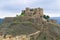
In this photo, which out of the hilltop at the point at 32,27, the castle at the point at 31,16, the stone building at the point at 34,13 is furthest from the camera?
the stone building at the point at 34,13

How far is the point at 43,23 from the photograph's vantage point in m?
36.0

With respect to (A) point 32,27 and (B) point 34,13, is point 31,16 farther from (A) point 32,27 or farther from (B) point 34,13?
(A) point 32,27

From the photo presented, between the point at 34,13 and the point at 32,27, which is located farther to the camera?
the point at 34,13

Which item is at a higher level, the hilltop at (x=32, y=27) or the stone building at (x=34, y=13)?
the stone building at (x=34, y=13)

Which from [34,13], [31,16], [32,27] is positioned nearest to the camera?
[32,27]

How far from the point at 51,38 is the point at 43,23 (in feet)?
12.0

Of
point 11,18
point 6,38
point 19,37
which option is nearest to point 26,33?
point 19,37

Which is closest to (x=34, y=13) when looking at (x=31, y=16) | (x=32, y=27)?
(x=31, y=16)

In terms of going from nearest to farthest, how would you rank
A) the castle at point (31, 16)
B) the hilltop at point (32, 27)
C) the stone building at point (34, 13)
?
the hilltop at point (32, 27), the castle at point (31, 16), the stone building at point (34, 13)

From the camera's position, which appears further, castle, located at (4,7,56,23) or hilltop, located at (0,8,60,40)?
castle, located at (4,7,56,23)

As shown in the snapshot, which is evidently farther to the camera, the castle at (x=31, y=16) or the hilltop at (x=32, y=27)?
the castle at (x=31, y=16)

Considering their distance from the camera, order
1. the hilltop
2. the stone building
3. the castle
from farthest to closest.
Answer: the stone building
the castle
the hilltop

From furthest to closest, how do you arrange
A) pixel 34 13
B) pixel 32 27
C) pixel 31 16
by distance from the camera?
pixel 34 13, pixel 31 16, pixel 32 27

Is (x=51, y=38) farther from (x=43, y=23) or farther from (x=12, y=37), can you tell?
(x=12, y=37)
